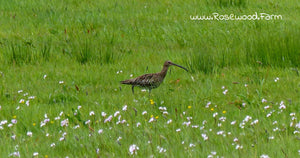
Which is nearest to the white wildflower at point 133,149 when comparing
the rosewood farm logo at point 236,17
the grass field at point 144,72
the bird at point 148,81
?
the grass field at point 144,72

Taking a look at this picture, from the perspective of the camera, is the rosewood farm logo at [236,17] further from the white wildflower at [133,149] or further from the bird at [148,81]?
the white wildflower at [133,149]

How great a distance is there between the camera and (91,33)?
10.4 m

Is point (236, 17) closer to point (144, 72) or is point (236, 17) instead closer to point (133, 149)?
point (144, 72)

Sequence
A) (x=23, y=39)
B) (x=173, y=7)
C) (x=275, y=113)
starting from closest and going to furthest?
(x=275, y=113)
(x=23, y=39)
(x=173, y=7)

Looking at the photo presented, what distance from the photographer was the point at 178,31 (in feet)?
34.9

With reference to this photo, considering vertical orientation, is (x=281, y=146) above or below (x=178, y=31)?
above

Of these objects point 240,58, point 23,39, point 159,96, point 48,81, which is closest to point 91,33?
point 23,39

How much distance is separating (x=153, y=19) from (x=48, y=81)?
4.17 m

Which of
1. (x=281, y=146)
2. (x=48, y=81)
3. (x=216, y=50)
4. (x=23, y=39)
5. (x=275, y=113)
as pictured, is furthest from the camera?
(x=23, y=39)

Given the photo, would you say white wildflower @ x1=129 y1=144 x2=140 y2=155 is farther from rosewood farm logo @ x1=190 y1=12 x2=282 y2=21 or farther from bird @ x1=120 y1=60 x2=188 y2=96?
rosewood farm logo @ x1=190 y1=12 x2=282 y2=21

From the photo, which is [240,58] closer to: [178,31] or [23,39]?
[178,31]

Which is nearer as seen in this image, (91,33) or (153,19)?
(91,33)

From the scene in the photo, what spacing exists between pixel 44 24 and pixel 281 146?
8.00m

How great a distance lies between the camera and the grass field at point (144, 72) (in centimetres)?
485
